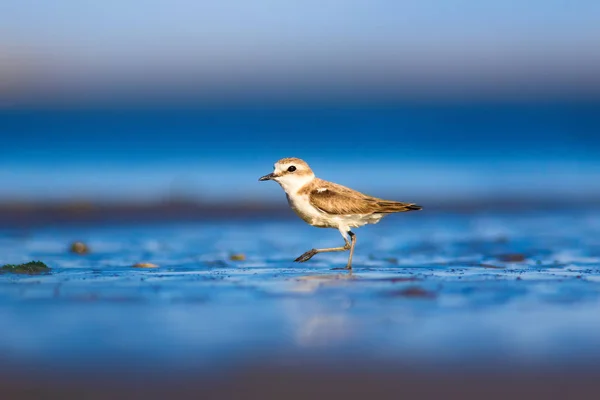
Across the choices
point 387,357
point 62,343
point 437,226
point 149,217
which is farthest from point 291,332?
point 149,217

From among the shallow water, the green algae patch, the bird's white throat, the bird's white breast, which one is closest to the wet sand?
the shallow water

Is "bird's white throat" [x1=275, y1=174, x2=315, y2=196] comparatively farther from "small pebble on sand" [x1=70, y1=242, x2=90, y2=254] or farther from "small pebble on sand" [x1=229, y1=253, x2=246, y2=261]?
"small pebble on sand" [x1=70, y1=242, x2=90, y2=254]

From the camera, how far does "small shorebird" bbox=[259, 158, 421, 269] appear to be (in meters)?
10.4

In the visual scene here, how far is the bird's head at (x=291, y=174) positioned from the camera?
34.6 ft

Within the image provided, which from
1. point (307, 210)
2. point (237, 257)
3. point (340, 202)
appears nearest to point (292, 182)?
point (307, 210)

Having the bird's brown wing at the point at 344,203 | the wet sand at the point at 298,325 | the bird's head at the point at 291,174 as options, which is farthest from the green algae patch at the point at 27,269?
the bird's brown wing at the point at 344,203

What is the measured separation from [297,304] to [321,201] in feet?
9.99

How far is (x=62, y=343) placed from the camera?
603 centimetres

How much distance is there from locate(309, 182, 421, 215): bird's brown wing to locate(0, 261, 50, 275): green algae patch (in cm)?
318

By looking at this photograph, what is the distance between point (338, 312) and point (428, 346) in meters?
1.29

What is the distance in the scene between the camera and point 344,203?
10453mm

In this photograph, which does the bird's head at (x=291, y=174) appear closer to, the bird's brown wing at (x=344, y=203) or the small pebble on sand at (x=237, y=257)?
the bird's brown wing at (x=344, y=203)

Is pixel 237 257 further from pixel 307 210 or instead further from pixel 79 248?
pixel 79 248

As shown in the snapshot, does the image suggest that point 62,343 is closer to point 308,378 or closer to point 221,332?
point 221,332
